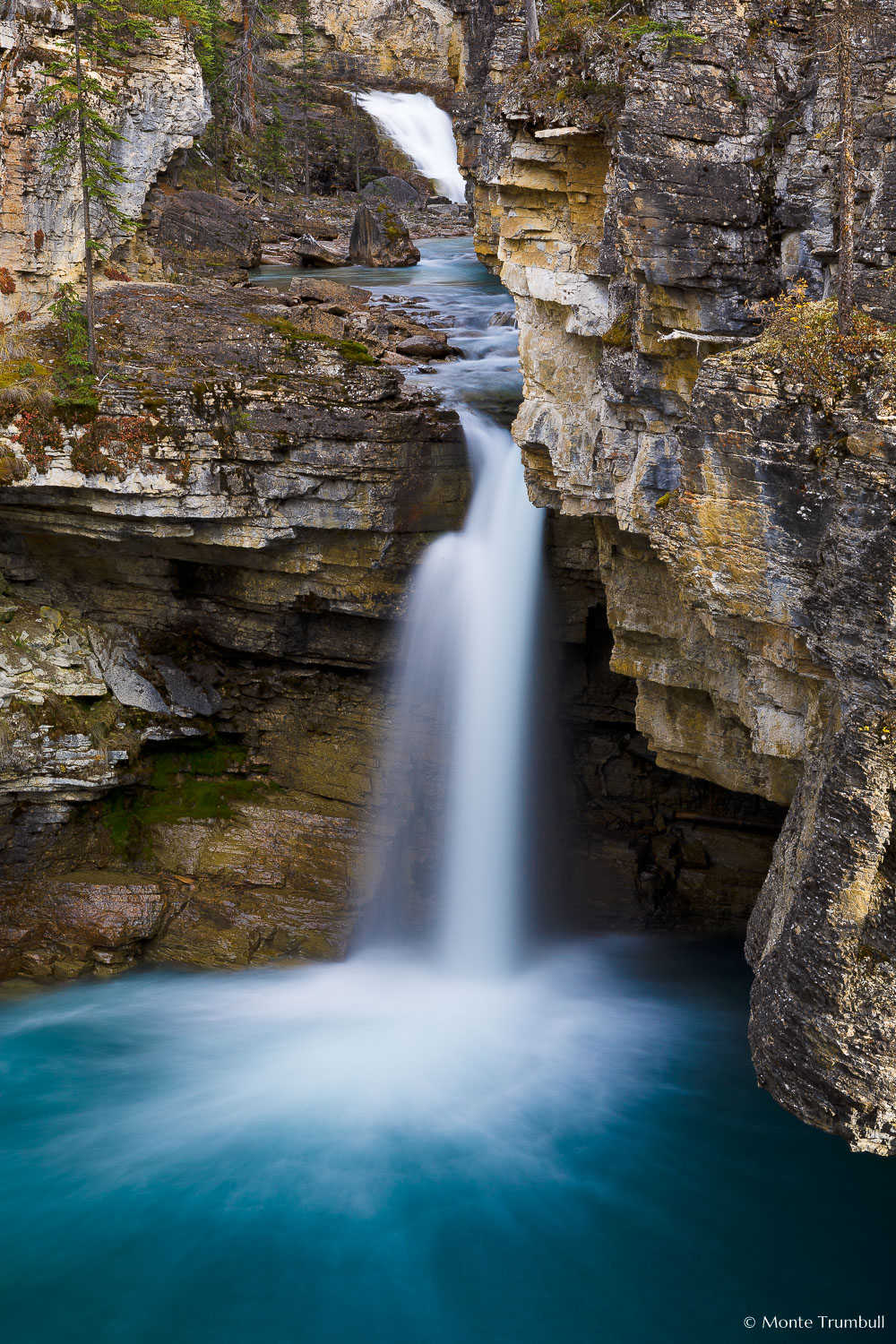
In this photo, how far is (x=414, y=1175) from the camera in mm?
12211

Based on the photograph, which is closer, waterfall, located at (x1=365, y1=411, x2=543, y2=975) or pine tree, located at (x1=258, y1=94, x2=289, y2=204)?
waterfall, located at (x1=365, y1=411, x2=543, y2=975)

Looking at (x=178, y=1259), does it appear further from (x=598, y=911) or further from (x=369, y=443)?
(x=369, y=443)

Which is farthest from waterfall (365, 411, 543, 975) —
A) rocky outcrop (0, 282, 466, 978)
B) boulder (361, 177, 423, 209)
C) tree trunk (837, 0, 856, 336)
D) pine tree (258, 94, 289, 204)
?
pine tree (258, 94, 289, 204)

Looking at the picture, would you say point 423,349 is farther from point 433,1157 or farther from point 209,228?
point 433,1157

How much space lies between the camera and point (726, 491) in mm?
9945

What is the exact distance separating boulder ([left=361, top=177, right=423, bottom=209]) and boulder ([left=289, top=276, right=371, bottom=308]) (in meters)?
13.3

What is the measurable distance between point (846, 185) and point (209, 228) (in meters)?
18.5

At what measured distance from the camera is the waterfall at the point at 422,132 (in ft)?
124

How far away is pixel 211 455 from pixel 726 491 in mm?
8419

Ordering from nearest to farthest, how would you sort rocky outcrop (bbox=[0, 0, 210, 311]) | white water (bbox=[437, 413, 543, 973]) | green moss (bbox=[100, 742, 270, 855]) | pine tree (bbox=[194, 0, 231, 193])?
white water (bbox=[437, 413, 543, 973]) → rocky outcrop (bbox=[0, 0, 210, 311]) → green moss (bbox=[100, 742, 270, 855]) → pine tree (bbox=[194, 0, 231, 193])

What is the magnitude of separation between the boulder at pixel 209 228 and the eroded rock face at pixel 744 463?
12.6 metres

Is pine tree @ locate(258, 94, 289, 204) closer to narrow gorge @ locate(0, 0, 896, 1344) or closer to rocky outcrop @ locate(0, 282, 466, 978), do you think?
narrow gorge @ locate(0, 0, 896, 1344)

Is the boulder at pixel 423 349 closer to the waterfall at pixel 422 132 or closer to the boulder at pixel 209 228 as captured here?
the boulder at pixel 209 228

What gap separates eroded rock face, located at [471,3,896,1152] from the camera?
8.52 metres
